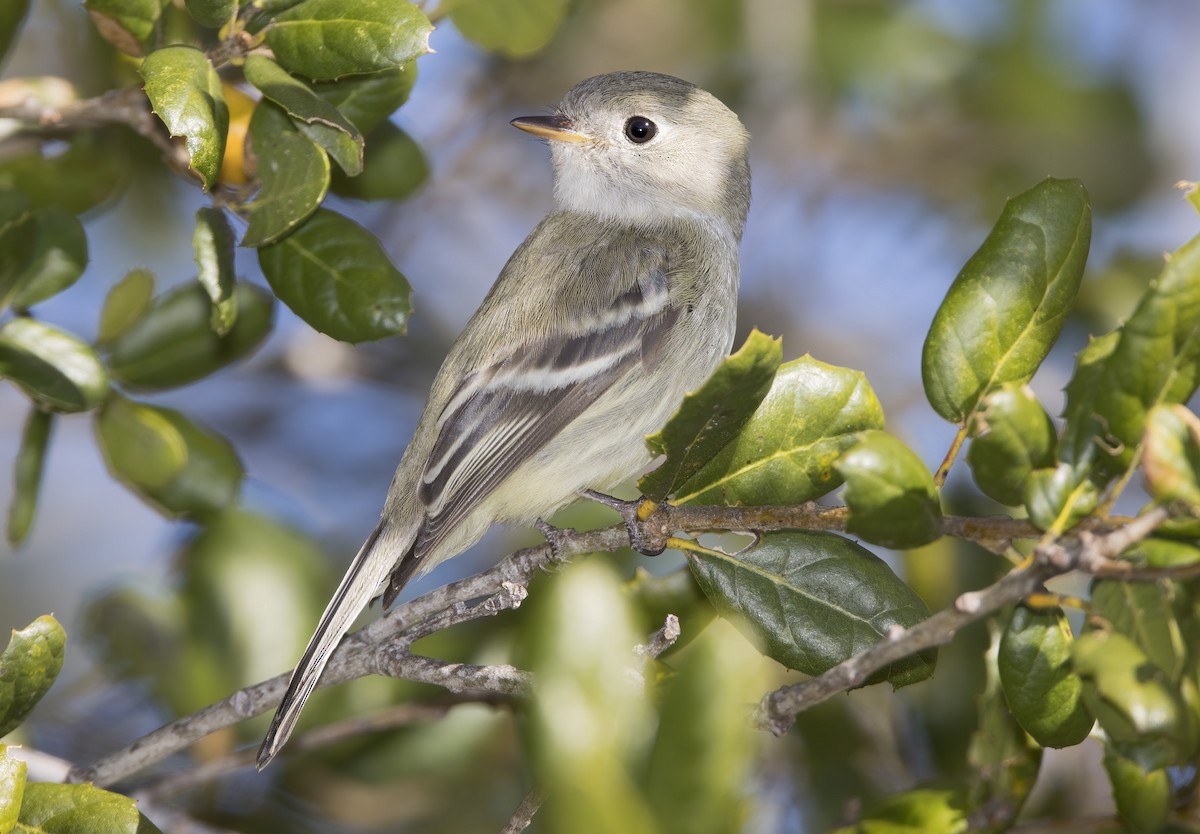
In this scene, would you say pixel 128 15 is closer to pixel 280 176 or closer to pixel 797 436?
pixel 280 176

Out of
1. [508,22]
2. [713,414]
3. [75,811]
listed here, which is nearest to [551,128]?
[508,22]

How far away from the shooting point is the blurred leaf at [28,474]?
2.53m

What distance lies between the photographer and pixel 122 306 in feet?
8.83

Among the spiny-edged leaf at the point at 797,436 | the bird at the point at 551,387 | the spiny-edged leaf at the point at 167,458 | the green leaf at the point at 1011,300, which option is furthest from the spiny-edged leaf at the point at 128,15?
the green leaf at the point at 1011,300

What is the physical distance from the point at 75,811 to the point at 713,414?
1.16 meters

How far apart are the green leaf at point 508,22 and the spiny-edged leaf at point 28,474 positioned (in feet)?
4.32

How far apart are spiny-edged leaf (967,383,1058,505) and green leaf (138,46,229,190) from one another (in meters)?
1.34

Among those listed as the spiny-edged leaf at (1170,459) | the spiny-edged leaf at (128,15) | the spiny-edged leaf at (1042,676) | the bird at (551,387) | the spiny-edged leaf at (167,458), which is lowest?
the spiny-edged leaf at (167,458)

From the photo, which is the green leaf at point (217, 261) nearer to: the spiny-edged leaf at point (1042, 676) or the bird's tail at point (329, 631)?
the bird's tail at point (329, 631)

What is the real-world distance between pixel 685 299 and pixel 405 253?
7.24 feet

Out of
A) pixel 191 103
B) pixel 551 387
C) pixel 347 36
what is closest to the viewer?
pixel 191 103

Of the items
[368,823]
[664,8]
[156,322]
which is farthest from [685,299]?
[664,8]

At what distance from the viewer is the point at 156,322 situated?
8.93 feet

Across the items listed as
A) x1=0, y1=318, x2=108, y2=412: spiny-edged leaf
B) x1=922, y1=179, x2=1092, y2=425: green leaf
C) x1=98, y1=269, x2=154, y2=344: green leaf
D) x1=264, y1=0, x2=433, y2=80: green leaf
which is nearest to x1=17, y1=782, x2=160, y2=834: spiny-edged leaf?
x1=0, y1=318, x2=108, y2=412: spiny-edged leaf
